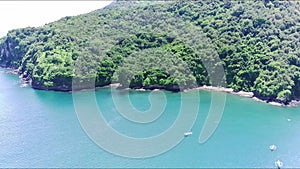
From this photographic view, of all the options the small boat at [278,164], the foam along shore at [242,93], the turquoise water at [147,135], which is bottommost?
the small boat at [278,164]

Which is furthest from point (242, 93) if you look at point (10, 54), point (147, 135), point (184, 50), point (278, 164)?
point (10, 54)

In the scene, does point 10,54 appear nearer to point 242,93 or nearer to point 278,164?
point 242,93

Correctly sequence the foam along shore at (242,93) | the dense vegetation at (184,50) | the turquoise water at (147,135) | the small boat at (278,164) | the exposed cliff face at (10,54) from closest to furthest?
the small boat at (278,164)
the turquoise water at (147,135)
the foam along shore at (242,93)
the dense vegetation at (184,50)
the exposed cliff face at (10,54)

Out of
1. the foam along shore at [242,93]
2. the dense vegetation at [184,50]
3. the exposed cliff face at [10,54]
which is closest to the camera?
the foam along shore at [242,93]

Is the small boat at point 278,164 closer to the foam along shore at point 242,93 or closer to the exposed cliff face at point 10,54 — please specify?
the foam along shore at point 242,93

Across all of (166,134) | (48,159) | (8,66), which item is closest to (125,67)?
(166,134)

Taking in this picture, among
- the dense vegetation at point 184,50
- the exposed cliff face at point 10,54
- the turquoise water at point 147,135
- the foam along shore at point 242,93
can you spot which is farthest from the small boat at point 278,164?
the exposed cliff face at point 10,54

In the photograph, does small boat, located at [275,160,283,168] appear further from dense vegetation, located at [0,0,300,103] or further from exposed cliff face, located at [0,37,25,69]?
exposed cliff face, located at [0,37,25,69]
